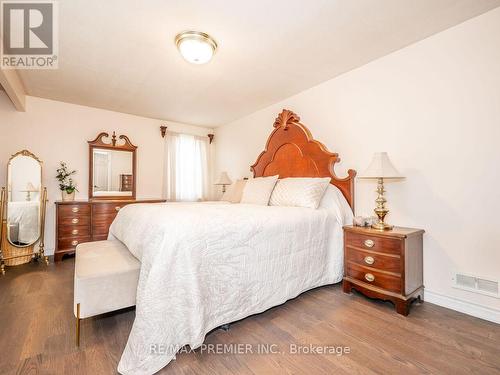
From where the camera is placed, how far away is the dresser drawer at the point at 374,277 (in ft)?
6.39

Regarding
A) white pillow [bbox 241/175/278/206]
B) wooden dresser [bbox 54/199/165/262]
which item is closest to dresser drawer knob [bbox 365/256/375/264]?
white pillow [bbox 241/175/278/206]

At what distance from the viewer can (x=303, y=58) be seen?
2514mm

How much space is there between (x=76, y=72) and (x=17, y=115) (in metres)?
1.51

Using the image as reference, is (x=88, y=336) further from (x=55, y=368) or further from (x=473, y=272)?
(x=473, y=272)

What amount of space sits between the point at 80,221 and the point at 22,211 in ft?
2.24

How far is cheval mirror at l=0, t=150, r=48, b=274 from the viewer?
3.14 metres

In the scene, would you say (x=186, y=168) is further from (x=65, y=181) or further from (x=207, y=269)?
(x=207, y=269)

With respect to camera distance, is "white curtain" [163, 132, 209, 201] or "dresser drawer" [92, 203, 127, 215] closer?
"dresser drawer" [92, 203, 127, 215]

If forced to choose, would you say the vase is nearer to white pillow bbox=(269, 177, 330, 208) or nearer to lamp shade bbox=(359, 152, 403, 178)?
white pillow bbox=(269, 177, 330, 208)

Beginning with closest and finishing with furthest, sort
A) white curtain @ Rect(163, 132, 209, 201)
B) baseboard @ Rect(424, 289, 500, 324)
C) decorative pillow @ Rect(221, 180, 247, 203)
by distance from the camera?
baseboard @ Rect(424, 289, 500, 324) → decorative pillow @ Rect(221, 180, 247, 203) → white curtain @ Rect(163, 132, 209, 201)

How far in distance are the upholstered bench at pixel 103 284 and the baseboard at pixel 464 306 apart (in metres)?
2.50

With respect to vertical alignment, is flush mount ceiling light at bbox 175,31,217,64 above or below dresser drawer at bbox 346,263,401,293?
above

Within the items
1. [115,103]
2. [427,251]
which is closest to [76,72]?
[115,103]

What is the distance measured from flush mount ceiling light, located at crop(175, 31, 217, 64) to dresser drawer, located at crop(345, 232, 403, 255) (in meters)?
2.19
